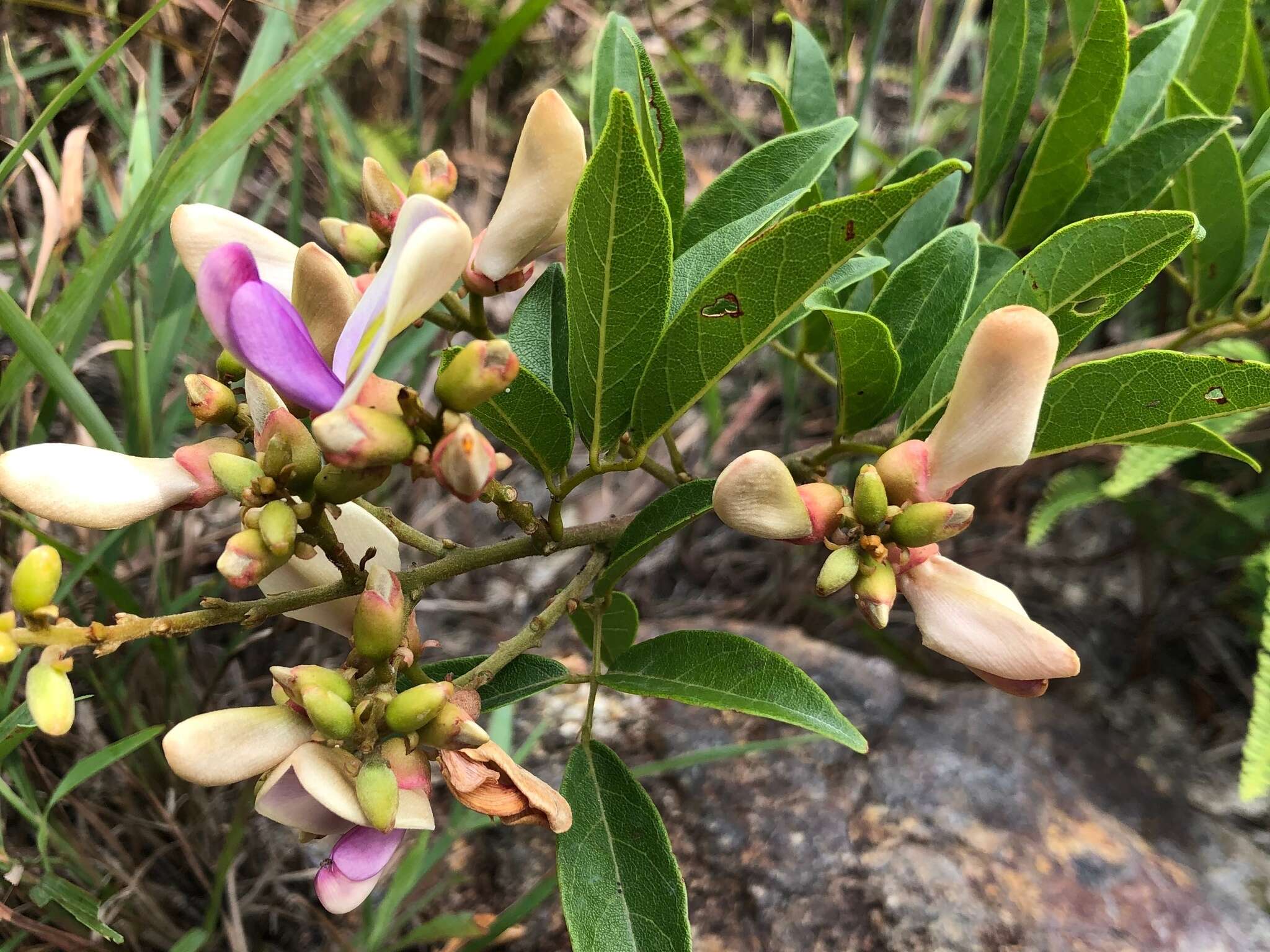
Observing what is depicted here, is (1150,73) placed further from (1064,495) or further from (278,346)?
(278,346)

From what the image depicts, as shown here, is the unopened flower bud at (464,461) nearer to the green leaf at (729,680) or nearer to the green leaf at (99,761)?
the green leaf at (729,680)

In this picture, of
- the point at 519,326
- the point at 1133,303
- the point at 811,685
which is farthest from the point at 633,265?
the point at 1133,303

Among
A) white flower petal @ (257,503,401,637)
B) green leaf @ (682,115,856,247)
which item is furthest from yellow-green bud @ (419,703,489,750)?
green leaf @ (682,115,856,247)

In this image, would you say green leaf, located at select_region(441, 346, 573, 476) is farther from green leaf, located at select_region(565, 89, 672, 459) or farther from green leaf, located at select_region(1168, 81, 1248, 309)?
green leaf, located at select_region(1168, 81, 1248, 309)

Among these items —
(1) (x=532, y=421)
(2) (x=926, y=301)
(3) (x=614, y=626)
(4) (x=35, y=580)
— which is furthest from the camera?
(3) (x=614, y=626)

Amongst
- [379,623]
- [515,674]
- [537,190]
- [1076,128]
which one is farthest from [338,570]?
[1076,128]
